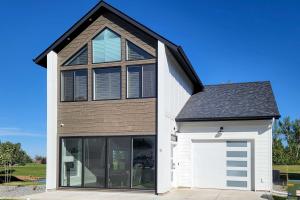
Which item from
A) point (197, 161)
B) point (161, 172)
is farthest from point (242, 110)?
point (161, 172)

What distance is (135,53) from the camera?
16391mm

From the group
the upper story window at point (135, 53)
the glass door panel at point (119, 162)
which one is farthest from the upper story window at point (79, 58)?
the glass door panel at point (119, 162)

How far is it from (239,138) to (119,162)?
5503mm

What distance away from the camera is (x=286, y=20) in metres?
22.4

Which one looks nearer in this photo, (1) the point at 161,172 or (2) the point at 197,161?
(1) the point at 161,172

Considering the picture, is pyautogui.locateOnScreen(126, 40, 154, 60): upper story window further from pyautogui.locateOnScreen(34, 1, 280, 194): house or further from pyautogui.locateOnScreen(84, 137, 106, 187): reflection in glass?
pyautogui.locateOnScreen(84, 137, 106, 187): reflection in glass

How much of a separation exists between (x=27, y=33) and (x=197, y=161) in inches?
464

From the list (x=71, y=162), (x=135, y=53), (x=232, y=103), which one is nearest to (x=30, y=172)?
(x=71, y=162)

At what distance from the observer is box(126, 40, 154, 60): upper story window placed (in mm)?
16228

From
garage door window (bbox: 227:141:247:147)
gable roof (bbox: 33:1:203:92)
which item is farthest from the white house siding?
gable roof (bbox: 33:1:203:92)

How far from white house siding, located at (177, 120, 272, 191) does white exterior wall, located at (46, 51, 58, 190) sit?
5761 mm

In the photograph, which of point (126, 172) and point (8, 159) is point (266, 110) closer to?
point (126, 172)

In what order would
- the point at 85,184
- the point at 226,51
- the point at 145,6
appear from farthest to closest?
1. the point at 226,51
2. the point at 145,6
3. the point at 85,184

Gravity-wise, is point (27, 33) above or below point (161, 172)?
above
